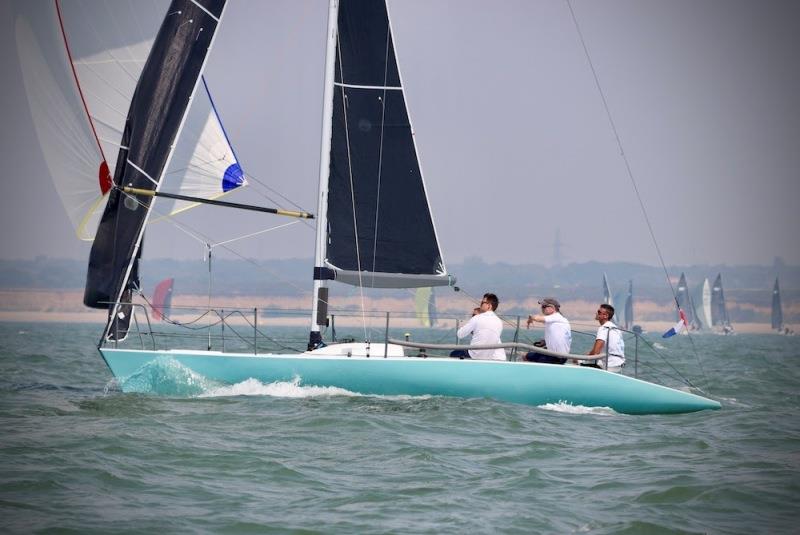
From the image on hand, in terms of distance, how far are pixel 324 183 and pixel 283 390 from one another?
3.87 metres

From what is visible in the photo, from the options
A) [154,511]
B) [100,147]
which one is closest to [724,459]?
[154,511]

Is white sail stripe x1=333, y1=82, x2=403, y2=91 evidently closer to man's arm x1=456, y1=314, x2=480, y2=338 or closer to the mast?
the mast

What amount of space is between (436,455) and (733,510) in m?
3.29

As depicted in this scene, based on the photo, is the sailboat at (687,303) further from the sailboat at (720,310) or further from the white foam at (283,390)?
the white foam at (283,390)

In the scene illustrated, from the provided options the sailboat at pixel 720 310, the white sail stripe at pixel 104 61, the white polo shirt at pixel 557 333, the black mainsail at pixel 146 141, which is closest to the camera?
the white polo shirt at pixel 557 333

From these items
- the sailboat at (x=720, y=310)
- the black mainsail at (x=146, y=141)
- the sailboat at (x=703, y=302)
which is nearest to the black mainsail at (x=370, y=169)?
the black mainsail at (x=146, y=141)

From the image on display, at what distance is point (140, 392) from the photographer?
50.7ft

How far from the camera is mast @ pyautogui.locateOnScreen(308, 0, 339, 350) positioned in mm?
16406

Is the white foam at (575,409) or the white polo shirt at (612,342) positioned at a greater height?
the white polo shirt at (612,342)

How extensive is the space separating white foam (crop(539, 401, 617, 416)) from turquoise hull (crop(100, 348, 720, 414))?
2.3 inches

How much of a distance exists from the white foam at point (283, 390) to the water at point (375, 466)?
0.07 ft

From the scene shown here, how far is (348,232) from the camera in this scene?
680 inches

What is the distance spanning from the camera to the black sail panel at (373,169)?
1734 centimetres

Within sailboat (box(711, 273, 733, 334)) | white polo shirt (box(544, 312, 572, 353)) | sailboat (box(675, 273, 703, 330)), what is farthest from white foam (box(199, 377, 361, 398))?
sailboat (box(711, 273, 733, 334))
